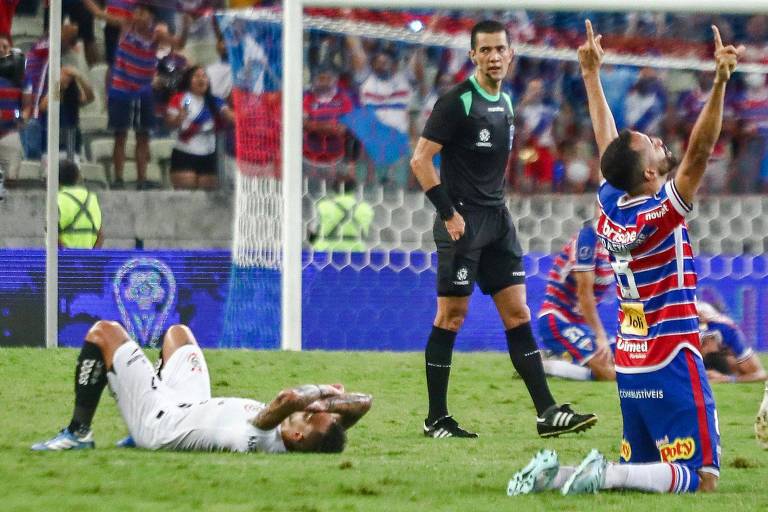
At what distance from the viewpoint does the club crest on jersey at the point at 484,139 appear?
7.77m

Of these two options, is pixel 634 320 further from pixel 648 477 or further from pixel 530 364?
pixel 530 364

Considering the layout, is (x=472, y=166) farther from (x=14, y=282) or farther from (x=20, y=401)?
(x=14, y=282)

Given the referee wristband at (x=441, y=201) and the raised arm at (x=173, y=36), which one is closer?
the referee wristband at (x=441, y=201)

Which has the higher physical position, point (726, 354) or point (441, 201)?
point (441, 201)

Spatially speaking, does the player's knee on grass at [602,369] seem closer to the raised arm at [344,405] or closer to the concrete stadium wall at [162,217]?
the raised arm at [344,405]

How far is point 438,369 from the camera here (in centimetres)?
771

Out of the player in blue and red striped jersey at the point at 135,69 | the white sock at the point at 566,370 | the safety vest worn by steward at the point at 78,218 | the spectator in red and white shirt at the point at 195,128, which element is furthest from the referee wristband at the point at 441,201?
the player in blue and red striped jersey at the point at 135,69

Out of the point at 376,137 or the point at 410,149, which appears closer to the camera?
the point at 410,149

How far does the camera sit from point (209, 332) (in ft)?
40.6

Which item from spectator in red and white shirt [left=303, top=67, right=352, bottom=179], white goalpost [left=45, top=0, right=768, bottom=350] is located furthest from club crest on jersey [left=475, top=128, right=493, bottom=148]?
Answer: spectator in red and white shirt [left=303, top=67, right=352, bottom=179]

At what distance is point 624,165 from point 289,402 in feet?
5.80

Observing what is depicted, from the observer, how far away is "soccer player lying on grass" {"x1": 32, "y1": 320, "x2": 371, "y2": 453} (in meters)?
6.41

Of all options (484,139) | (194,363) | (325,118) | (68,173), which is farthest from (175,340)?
(325,118)

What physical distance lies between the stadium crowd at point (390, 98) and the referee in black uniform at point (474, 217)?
262 inches
